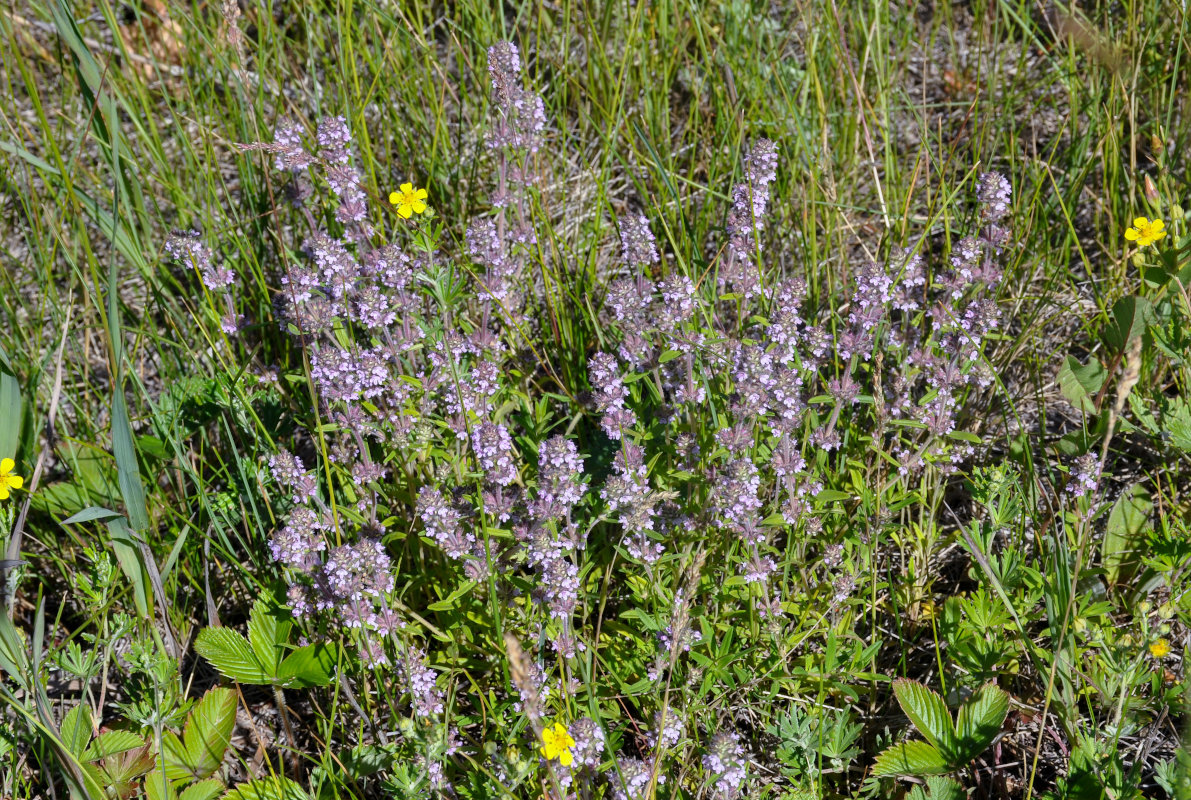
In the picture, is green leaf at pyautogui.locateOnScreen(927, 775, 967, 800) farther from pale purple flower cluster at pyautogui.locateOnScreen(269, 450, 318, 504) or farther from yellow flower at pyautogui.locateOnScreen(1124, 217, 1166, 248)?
pale purple flower cluster at pyautogui.locateOnScreen(269, 450, 318, 504)

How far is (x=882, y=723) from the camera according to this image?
324 centimetres

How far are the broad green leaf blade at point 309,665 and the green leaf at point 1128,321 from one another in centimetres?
304

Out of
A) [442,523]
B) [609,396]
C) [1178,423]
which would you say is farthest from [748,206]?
[1178,423]

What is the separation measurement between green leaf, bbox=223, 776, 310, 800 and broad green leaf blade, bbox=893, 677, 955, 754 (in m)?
1.87

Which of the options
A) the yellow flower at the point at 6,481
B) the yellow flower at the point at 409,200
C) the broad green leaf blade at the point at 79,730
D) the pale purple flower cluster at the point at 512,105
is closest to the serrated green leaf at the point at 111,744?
the broad green leaf blade at the point at 79,730

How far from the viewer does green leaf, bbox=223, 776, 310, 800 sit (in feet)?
9.55

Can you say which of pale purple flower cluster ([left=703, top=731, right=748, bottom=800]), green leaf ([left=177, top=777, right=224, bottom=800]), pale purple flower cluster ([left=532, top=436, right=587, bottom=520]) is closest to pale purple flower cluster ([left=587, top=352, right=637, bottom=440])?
pale purple flower cluster ([left=532, top=436, right=587, bottom=520])

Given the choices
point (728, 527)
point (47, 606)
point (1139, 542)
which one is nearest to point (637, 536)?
point (728, 527)

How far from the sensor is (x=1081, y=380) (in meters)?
3.62

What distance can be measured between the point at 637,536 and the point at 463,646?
2.71 feet

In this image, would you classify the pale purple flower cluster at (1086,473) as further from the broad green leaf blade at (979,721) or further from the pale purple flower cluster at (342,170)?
the pale purple flower cluster at (342,170)

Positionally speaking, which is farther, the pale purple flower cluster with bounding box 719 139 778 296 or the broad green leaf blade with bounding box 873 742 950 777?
the pale purple flower cluster with bounding box 719 139 778 296

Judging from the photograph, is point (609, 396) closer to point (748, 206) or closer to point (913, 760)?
point (748, 206)

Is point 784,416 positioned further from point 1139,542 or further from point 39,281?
point 39,281
